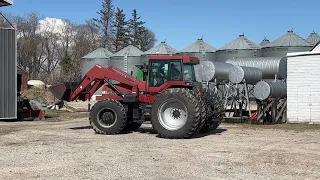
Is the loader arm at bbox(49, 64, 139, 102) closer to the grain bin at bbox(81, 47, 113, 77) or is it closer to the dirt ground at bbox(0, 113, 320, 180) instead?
the dirt ground at bbox(0, 113, 320, 180)

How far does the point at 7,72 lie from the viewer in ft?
48.3

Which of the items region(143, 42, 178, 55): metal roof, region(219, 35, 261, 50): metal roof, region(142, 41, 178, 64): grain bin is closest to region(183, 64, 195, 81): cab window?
region(219, 35, 261, 50): metal roof

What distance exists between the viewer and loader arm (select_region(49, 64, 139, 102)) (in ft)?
53.0

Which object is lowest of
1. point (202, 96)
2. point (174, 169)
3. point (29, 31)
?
point (174, 169)

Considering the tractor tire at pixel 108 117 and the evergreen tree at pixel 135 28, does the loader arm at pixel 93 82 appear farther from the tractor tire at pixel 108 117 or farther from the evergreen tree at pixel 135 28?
the evergreen tree at pixel 135 28

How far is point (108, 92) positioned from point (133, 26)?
65070mm

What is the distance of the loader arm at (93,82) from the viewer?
636 inches

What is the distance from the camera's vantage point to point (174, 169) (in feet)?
29.9

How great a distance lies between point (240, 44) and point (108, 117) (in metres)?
20.7

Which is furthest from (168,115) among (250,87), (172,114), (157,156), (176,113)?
(250,87)

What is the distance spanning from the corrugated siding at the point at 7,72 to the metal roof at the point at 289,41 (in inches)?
868


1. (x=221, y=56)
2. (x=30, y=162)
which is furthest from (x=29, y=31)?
(x=30, y=162)

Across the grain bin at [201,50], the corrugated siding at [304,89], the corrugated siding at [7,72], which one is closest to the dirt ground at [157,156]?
the corrugated siding at [7,72]

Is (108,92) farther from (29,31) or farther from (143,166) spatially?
(29,31)
